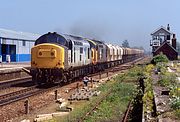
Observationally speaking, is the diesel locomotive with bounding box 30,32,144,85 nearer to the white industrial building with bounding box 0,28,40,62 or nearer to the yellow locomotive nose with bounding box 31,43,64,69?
the yellow locomotive nose with bounding box 31,43,64,69

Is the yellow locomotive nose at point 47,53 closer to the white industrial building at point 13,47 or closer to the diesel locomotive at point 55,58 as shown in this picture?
the diesel locomotive at point 55,58

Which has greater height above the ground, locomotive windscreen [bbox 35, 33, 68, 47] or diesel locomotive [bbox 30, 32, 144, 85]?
locomotive windscreen [bbox 35, 33, 68, 47]

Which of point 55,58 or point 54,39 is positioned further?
point 54,39

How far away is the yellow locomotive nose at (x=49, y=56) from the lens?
23438 mm

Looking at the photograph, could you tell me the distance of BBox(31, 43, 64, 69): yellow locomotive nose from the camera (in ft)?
76.9

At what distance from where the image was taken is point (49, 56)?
23.5m

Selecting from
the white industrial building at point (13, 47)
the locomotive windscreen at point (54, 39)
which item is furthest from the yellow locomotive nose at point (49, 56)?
the white industrial building at point (13, 47)

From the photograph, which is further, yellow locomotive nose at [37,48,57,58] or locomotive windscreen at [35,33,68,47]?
locomotive windscreen at [35,33,68,47]

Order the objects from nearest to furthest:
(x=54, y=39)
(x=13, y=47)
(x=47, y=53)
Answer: (x=47, y=53)
(x=54, y=39)
(x=13, y=47)

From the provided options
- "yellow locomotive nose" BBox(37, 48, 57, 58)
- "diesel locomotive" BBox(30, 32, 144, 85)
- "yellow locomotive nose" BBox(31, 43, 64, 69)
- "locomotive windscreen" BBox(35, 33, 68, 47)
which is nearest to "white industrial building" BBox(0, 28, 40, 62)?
"diesel locomotive" BBox(30, 32, 144, 85)

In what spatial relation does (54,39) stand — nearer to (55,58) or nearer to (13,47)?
(55,58)

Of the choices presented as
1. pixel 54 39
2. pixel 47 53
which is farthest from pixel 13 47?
pixel 47 53

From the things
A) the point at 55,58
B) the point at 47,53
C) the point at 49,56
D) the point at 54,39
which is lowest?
the point at 55,58

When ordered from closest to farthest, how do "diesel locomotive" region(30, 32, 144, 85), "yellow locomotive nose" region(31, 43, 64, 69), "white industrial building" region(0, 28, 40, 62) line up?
"yellow locomotive nose" region(31, 43, 64, 69), "diesel locomotive" region(30, 32, 144, 85), "white industrial building" region(0, 28, 40, 62)
